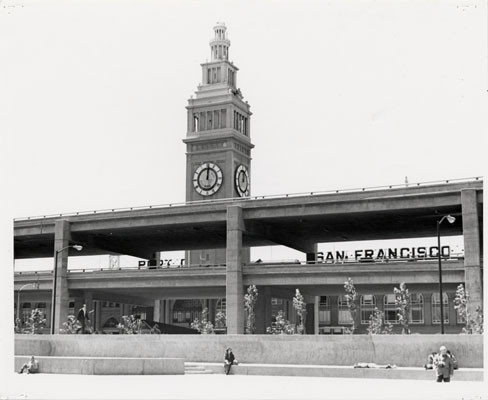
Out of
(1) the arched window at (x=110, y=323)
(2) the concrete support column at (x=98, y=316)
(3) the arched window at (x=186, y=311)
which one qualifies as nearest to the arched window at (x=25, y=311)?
(2) the concrete support column at (x=98, y=316)

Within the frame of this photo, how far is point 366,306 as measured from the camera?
119 meters

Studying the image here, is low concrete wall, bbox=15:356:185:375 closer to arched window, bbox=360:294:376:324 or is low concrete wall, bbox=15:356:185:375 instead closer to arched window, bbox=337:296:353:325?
arched window, bbox=360:294:376:324

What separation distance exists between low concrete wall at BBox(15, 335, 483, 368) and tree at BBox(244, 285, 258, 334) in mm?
24261

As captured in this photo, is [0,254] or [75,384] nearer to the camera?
[0,254]

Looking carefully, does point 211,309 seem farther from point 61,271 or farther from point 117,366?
point 117,366

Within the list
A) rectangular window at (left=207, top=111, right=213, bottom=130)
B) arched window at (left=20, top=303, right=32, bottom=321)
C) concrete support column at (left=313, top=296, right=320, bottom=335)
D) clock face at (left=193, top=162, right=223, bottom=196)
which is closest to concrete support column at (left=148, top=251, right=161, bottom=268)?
clock face at (left=193, top=162, right=223, bottom=196)

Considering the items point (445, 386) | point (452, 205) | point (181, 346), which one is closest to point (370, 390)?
point (445, 386)

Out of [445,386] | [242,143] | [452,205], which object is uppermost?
[242,143]

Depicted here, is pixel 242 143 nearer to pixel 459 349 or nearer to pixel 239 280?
pixel 239 280

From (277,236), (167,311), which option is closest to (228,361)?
(277,236)

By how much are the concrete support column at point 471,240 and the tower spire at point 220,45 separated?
73.5m

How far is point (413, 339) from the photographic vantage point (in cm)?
3641

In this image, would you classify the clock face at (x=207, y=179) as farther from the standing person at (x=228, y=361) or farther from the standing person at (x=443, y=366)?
the standing person at (x=443, y=366)

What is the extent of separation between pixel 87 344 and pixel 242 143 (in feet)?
254
